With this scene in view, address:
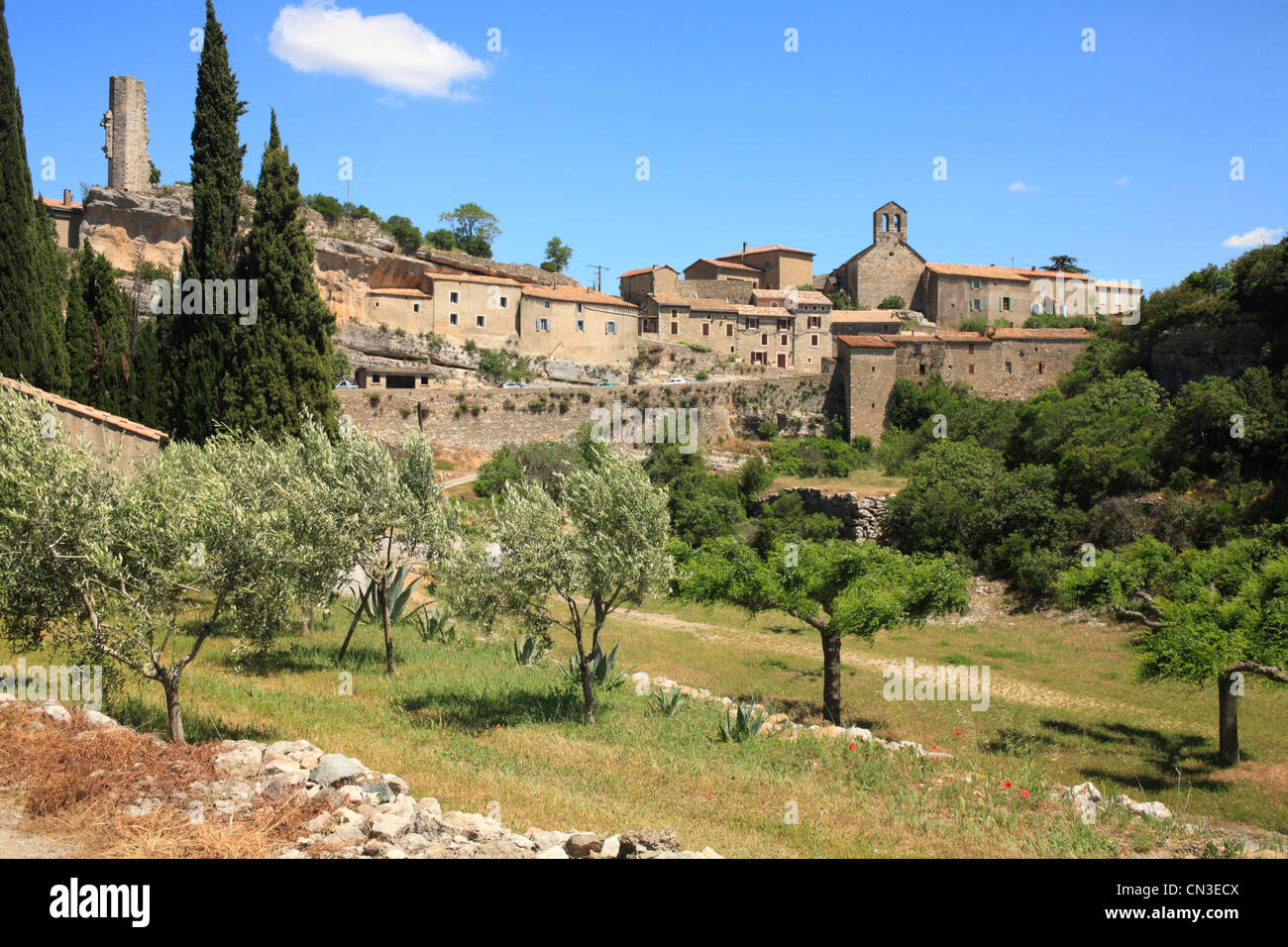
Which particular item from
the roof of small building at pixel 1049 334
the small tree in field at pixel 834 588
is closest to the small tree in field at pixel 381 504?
the small tree in field at pixel 834 588

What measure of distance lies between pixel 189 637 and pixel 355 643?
365 cm

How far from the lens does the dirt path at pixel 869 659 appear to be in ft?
64.0

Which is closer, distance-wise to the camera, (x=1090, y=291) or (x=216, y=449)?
(x=216, y=449)

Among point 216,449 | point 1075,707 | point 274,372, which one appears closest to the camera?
point 216,449

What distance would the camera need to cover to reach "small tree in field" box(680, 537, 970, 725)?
60.0ft

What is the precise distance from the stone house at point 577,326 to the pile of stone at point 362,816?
50557mm

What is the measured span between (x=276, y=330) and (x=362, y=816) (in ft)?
63.9

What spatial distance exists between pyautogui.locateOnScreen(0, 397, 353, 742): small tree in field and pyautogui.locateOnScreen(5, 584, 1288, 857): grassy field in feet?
6.49

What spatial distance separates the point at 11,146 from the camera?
74.5 feet

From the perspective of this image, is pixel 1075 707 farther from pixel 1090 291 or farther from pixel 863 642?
pixel 1090 291

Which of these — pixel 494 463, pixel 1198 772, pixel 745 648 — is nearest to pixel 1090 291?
pixel 494 463

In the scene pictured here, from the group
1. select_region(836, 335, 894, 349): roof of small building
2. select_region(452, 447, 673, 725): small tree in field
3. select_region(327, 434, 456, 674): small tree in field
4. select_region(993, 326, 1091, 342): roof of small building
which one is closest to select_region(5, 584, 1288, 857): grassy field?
select_region(452, 447, 673, 725): small tree in field

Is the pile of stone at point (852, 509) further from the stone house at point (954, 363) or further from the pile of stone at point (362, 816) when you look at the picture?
the pile of stone at point (362, 816)

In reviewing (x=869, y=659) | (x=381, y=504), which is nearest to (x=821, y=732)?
(x=381, y=504)
